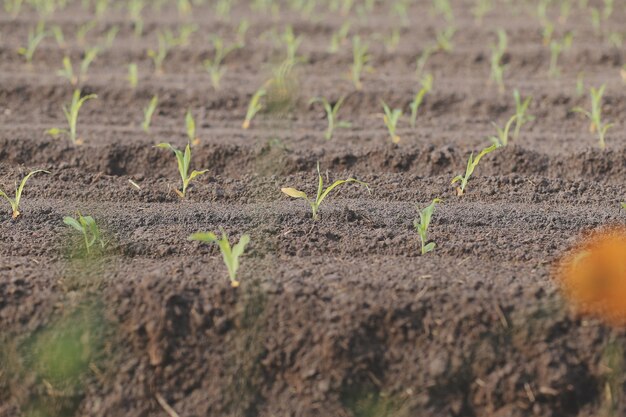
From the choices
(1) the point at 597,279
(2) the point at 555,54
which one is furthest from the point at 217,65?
(1) the point at 597,279

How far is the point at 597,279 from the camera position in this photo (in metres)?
2.97

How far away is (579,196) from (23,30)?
21.6 ft

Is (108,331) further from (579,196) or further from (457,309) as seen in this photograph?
(579,196)

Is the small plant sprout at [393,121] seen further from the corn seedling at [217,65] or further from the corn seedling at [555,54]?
the corn seedling at [555,54]

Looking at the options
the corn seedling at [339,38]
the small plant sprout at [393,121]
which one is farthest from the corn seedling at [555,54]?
the small plant sprout at [393,121]

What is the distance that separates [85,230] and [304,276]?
0.86 m

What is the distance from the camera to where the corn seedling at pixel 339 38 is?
25.6 ft

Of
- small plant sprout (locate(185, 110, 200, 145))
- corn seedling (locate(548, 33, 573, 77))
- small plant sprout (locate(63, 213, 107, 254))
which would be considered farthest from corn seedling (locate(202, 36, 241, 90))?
small plant sprout (locate(63, 213, 107, 254))

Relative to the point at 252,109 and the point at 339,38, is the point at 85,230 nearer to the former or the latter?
the point at 252,109

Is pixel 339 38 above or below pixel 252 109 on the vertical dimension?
below

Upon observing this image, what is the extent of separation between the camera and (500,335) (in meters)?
2.78

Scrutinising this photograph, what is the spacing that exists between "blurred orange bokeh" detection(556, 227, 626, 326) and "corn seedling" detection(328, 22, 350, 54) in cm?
476

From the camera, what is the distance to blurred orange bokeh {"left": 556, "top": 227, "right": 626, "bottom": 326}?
9.25ft

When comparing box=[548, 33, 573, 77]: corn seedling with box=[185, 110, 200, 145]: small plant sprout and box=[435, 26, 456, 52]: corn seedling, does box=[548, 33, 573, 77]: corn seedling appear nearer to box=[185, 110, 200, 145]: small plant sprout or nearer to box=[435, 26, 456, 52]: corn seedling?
box=[435, 26, 456, 52]: corn seedling
